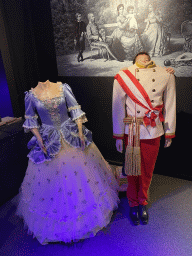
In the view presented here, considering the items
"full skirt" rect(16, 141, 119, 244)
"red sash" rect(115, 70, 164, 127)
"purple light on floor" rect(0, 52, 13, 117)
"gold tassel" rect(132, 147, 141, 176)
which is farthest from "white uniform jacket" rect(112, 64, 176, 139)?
"purple light on floor" rect(0, 52, 13, 117)

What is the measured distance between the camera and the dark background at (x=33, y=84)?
2.73 metres

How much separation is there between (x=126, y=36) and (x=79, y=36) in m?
0.67

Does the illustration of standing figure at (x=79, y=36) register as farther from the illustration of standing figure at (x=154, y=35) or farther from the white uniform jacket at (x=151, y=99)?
the white uniform jacket at (x=151, y=99)

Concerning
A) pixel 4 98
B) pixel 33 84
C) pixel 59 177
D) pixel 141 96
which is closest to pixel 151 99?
pixel 141 96

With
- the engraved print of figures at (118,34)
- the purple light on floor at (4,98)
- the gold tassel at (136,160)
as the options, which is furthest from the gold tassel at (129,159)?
the purple light on floor at (4,98)

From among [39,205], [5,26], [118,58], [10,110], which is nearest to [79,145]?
[39,205]

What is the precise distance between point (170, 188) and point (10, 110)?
98.2 inches

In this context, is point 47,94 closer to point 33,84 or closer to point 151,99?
point 151,99

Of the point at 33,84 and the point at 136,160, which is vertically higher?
the point at 33,84

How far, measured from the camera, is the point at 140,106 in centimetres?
204

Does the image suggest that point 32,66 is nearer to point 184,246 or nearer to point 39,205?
point 39,205

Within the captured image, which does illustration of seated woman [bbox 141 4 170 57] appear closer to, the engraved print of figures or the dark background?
the engraved print of figures

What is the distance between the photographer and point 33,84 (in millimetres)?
3373

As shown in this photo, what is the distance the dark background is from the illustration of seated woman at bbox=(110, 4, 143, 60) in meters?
0.40
